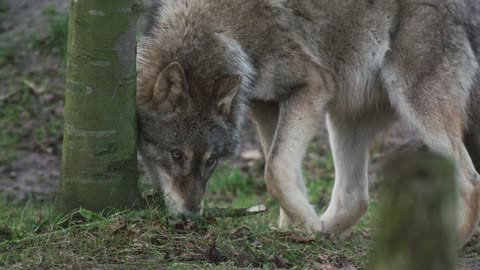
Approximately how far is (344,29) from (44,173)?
3.45 m

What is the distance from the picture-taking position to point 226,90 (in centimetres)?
525

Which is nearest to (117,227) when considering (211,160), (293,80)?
(211,160)

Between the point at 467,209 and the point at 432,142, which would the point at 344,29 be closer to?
the point at 432,142

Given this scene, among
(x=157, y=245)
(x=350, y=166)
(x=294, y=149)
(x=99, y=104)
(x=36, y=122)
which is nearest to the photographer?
(x=157, y=245)

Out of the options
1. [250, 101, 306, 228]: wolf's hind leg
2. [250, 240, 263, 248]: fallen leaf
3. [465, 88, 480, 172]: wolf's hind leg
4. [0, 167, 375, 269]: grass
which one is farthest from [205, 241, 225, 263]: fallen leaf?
[465, 88, 480, 172]: wolf's hind leg

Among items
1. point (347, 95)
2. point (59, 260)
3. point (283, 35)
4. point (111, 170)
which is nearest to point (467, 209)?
point (347, 95)

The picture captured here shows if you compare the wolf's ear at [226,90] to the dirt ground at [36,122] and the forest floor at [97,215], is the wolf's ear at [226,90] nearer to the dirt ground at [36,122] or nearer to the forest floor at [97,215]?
the forest floor at [97,215]

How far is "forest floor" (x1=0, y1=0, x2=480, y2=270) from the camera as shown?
414cm

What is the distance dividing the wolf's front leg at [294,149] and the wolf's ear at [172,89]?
74 cm

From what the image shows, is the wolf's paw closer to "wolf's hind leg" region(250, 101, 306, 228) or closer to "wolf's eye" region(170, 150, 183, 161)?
"wolf's hind leg" region(250, 101, 306, 228)

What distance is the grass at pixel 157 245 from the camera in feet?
13.2

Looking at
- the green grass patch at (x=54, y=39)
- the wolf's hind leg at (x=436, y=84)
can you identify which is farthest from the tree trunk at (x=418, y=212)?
the green grass patch at (x=54, y=39)

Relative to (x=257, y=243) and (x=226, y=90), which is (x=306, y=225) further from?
(x=226, y=90)

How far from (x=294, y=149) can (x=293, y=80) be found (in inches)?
19.0
